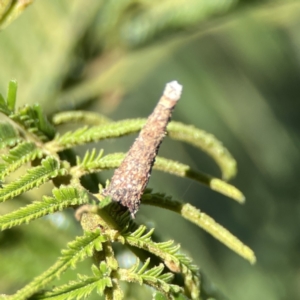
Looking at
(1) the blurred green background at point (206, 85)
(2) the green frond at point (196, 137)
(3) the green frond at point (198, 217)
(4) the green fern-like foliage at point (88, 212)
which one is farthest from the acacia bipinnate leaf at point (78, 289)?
(1) the blurred green background at point (206, 85)

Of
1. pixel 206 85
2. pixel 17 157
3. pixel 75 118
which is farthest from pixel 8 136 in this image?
pixel 206 85

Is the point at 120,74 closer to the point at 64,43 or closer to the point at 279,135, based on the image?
the point at 64,43

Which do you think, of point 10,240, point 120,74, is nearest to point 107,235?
point 10,240

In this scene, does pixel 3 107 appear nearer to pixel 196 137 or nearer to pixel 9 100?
pixel 9 100

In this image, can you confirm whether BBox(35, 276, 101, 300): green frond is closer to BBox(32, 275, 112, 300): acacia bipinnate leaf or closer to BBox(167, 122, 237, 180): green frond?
BBox(32, 275, 112, 300): acacia bipinnate leaf

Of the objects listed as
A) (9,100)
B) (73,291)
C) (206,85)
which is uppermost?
(206,85)

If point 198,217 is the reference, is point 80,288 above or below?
below

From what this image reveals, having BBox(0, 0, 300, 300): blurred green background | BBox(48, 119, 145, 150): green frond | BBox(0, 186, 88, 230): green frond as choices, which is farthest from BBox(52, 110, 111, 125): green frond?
BBox(0, 0, 300, 300): blurred green background
